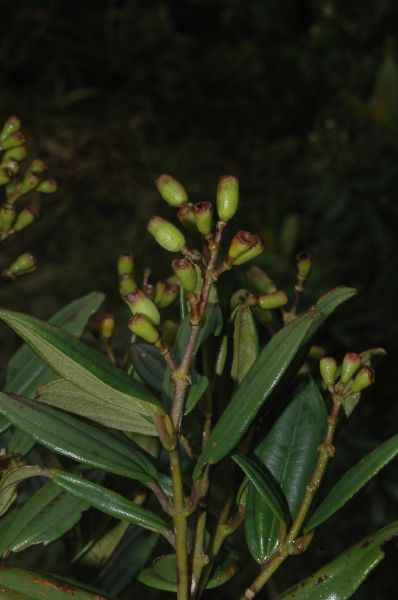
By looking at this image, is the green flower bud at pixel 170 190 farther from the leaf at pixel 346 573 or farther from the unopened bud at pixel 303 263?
the leaf at pixel 346 573

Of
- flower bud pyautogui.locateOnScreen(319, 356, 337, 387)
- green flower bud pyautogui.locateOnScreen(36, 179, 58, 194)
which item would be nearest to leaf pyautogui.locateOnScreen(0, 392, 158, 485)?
flower bud pyautogui.locateOnScreen(319, 356, 337, 387)

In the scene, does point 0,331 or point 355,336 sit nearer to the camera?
point 355,336

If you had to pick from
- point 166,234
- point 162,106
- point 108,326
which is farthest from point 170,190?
point 162,106

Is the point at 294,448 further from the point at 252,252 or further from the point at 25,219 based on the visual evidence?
the point at 25,219

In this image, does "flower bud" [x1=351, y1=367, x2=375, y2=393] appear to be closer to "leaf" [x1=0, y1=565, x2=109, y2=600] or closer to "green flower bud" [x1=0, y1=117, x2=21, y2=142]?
"leaf" [x1=0, y1=565, x2=109, y2=600]

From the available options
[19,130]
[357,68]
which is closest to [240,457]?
[19,130]

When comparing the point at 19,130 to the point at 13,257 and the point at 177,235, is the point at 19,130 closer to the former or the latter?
the point at 177,235
